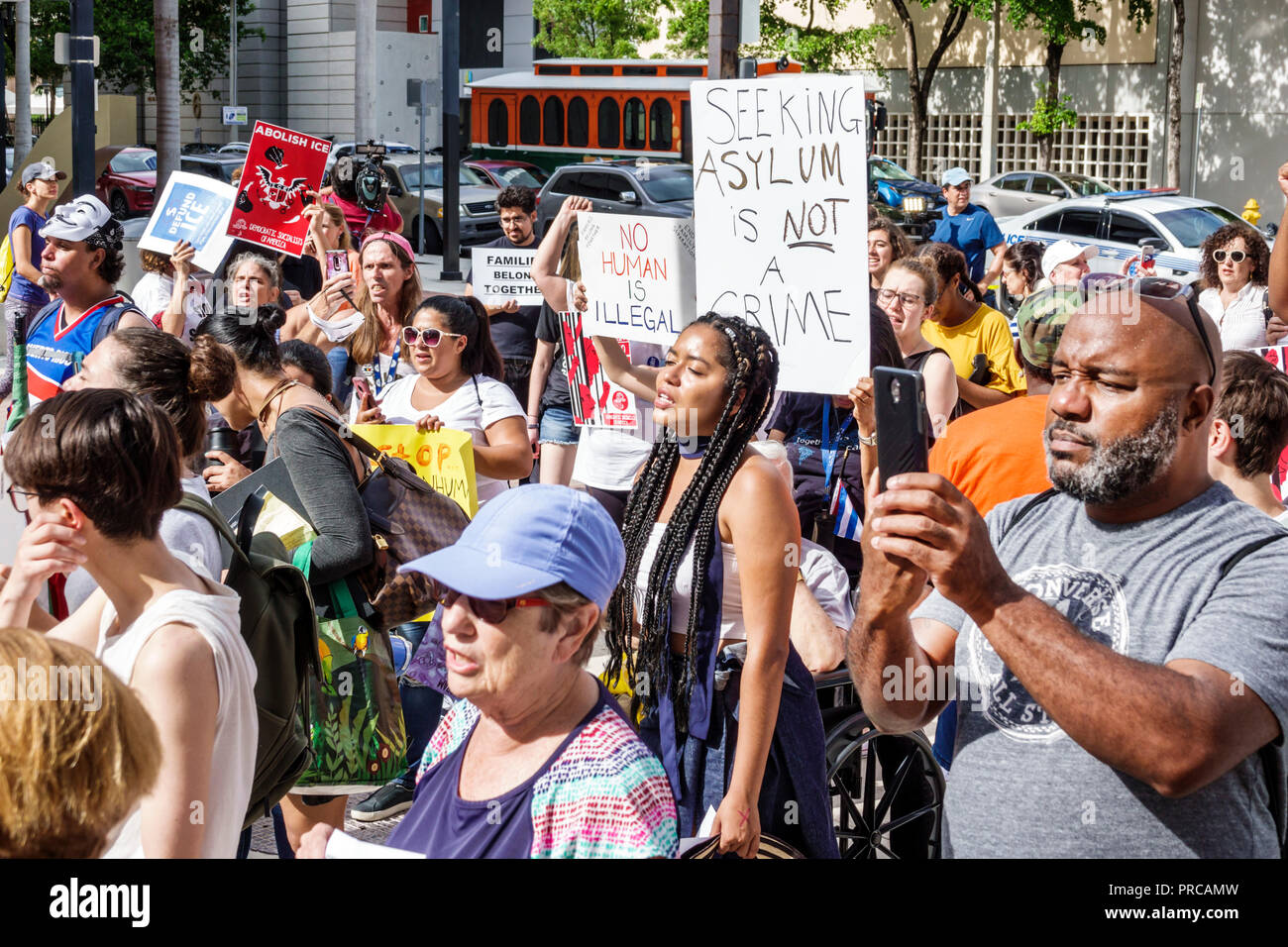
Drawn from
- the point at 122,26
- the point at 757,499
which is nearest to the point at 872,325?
the point at 757,499

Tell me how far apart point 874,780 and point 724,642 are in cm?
124

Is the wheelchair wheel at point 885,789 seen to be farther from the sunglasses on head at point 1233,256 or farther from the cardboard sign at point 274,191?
the cardboard sign at point 274,191

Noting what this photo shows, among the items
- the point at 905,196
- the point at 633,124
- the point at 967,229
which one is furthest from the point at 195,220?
the point at 633,124

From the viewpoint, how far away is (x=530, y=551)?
2.53 m

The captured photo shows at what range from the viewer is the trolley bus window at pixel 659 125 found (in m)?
30.3

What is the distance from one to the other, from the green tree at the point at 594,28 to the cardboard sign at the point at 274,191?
35391mm

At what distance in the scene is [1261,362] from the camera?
13.0 feet

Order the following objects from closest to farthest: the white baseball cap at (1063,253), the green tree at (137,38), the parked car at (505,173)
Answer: the white baseball cap at (1063,253)
the parked car at (505,173)
the green tree at (137,38)

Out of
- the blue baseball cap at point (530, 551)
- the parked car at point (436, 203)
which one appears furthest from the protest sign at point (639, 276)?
the parked car at point (436, 203)

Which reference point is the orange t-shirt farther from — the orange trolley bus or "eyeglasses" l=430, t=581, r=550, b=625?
the orange trolley bus

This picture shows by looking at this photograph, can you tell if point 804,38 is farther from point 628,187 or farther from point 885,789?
point 885,789

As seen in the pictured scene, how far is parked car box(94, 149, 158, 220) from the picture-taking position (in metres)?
31.4

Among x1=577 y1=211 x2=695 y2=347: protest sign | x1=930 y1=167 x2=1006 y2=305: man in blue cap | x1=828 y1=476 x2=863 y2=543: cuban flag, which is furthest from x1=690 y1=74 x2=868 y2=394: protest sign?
x1=930 y1=167 x2=1006 y2=305: man in blue cap
